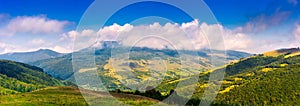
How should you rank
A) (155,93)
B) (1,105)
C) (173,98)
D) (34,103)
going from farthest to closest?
(155,93)
(173,98)
(34,103)
(1,105)

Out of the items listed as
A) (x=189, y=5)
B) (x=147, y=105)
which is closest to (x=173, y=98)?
(x=147, y=105)

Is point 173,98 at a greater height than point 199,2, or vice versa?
point 199,2

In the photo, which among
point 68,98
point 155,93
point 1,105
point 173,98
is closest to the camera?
point 1,105

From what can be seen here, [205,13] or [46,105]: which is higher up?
[205,13]

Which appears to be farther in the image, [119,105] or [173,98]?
[173,98]

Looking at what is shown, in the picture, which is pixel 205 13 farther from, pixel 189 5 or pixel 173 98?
pixel 173 98

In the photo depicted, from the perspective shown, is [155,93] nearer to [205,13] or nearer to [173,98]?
[173,98]

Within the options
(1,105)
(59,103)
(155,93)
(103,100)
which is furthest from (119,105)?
(155,93)

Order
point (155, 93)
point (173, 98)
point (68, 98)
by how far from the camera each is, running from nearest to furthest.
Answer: point (68, 98) → point (173, 98) → point (155, 93)

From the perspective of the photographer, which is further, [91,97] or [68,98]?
[68,98]
